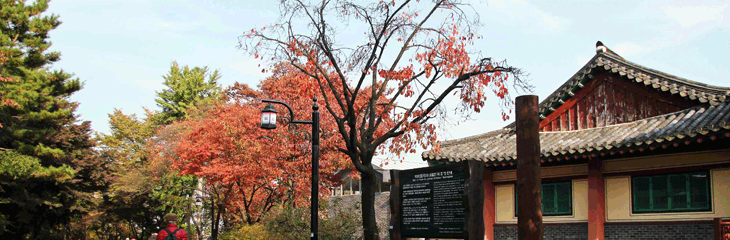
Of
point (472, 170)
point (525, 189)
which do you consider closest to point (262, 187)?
point (472, 170)

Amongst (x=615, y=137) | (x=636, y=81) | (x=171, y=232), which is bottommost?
(x=171, y=232)

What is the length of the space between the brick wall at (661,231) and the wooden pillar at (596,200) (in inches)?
11.7

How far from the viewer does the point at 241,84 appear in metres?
37.4

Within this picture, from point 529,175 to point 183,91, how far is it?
47.7m

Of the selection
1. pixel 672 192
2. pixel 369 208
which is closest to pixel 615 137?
pixel 672 192

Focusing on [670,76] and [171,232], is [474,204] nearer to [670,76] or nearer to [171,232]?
[171,232]

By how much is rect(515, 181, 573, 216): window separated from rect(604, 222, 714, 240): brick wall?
1192mm

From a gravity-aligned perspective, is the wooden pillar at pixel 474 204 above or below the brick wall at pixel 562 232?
above

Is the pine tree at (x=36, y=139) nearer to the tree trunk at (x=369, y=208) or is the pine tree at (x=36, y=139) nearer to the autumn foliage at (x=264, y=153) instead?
the autumn foliage at (x=264, y=153)

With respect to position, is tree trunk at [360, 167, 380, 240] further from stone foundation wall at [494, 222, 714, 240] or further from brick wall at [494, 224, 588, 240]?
stone foundation wall at [494, 222, 714, 240]

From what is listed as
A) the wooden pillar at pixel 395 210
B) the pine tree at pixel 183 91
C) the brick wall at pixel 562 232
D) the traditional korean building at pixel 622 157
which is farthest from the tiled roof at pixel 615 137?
the pine tree at pixel 183 91

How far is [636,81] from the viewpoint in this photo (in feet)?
51.4

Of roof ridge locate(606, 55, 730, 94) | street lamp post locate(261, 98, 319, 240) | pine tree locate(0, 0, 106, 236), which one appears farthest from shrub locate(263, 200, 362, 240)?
pine tree locate(0, 0, 106, 236)

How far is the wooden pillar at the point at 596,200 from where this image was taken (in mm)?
14953
